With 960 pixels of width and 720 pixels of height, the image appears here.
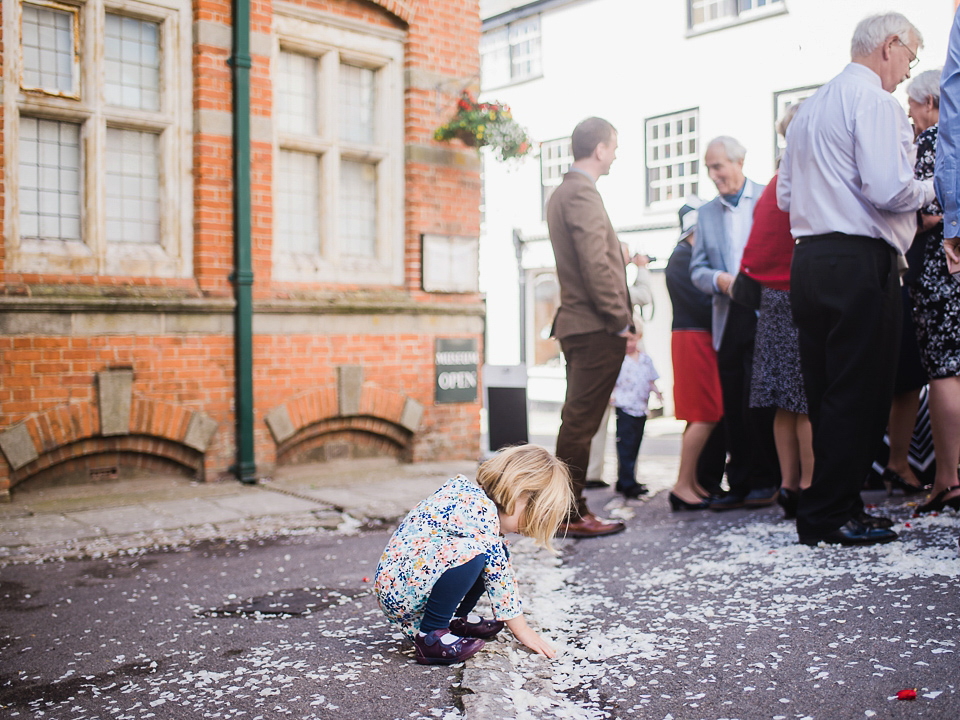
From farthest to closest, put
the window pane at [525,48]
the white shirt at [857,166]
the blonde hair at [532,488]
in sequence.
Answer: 1. the window pane at [525,48]
2. the white shirt at [857,166]
3. the blonde hair at [532,488]

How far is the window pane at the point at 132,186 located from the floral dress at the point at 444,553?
4.69m

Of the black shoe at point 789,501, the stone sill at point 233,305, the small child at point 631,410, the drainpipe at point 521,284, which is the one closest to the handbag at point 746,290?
the black shoe at point 789,501

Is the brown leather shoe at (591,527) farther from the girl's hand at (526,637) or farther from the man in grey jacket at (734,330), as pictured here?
the girl's hand at (526,637)

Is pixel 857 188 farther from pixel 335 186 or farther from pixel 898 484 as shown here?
pixel 335 186

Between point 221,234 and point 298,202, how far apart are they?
3.01ft

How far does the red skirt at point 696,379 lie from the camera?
5801 mm

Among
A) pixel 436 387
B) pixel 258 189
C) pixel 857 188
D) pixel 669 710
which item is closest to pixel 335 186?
pixel 258 189

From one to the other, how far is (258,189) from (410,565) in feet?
16.4

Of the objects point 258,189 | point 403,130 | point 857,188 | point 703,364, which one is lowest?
point 703,364

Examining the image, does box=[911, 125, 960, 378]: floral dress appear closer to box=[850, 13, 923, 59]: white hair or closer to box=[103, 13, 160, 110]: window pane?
box=[850, 13, 923, 59]: white hair

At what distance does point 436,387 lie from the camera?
8391mm

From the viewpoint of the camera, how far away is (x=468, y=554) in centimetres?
297

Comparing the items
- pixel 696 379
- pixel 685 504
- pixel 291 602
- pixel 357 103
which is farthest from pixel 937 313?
pixel 357 103

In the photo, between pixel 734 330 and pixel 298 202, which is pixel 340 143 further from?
pixel 734 330
